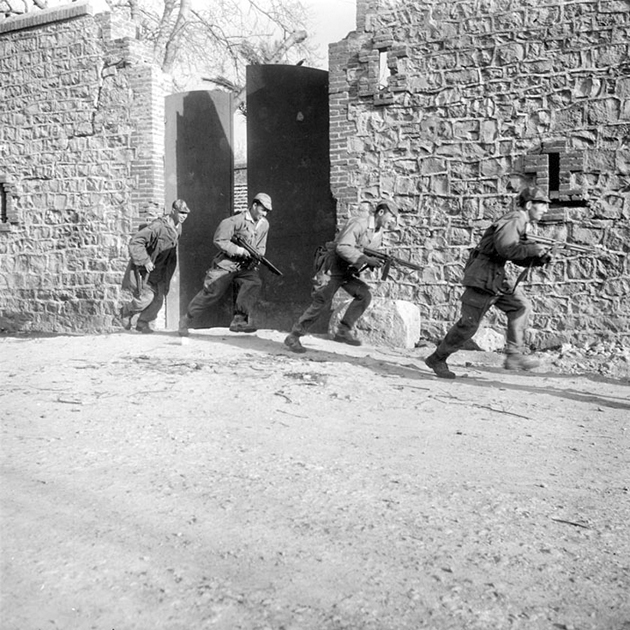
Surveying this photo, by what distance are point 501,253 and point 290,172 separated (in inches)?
186

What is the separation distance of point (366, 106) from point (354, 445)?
5.75 m

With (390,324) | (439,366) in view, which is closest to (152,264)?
(390,324)

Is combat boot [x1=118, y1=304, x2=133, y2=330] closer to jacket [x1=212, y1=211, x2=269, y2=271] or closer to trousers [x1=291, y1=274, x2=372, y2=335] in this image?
jacket [x1=212, y1=211, x2=269, y2=271]

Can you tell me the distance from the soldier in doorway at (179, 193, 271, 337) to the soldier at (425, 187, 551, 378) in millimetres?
2874

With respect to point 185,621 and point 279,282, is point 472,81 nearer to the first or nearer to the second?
point 279,282

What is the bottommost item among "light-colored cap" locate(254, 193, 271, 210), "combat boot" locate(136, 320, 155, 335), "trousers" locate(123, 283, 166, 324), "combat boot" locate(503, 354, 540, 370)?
"combat boot" locate(136, 320, 155, 335)

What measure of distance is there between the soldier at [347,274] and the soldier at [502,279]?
5.08ft

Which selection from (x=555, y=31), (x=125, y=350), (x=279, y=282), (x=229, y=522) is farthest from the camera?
(x=279, y=282)

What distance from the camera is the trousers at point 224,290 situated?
877 centimetres

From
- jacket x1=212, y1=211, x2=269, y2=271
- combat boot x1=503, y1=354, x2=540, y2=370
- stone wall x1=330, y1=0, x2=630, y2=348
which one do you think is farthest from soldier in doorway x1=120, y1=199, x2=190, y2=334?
combat boot x1=503, y1=354, x2=540, y2=370

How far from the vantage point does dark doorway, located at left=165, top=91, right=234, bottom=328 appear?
10930mm

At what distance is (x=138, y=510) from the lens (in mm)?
3297

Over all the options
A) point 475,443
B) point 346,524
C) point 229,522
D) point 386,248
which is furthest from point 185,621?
point 386,248

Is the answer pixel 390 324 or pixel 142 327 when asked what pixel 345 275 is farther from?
pixel 142 327
